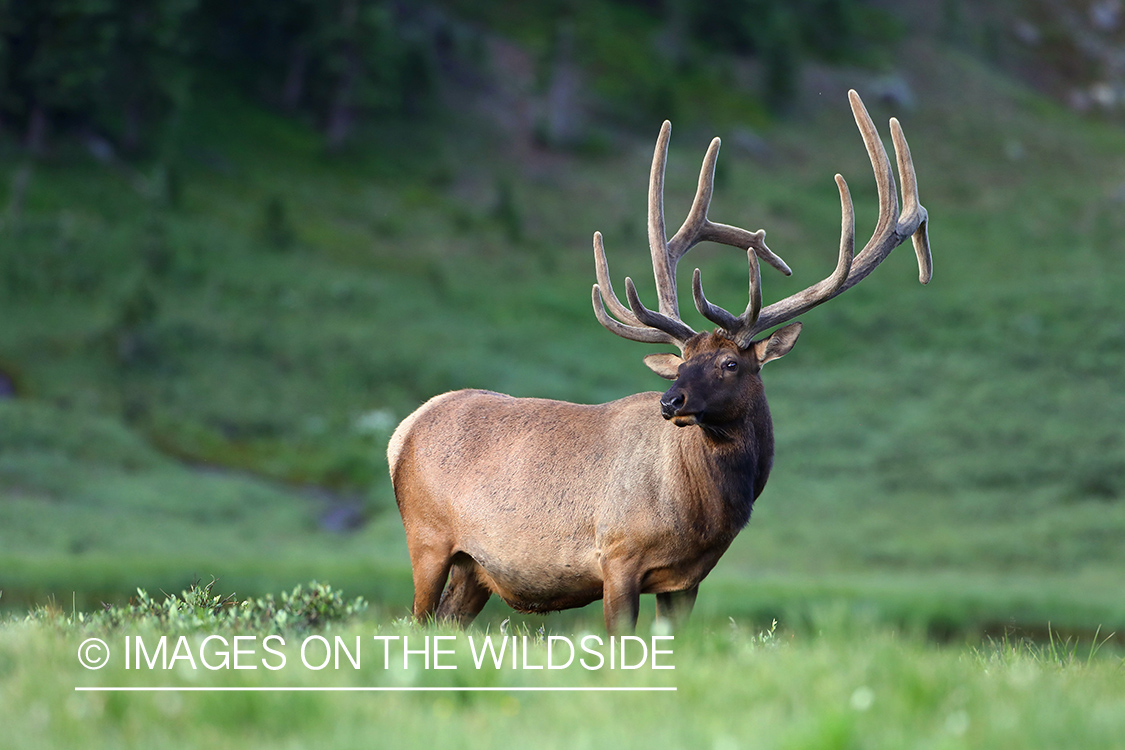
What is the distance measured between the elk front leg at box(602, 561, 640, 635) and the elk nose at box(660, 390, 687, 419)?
3.49 ft

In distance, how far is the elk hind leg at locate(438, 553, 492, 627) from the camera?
8930 mm

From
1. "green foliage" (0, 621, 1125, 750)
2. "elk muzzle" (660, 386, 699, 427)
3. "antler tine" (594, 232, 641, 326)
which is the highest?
"antler tine" (594, 232, 641, 326)

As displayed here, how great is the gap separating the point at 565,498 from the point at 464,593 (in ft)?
4.30

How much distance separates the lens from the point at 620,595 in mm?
7688

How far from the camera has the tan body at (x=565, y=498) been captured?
7793 millimetres

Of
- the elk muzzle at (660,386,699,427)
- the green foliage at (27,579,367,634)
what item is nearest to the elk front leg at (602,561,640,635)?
the elk muzzle at (660,386,699,427)

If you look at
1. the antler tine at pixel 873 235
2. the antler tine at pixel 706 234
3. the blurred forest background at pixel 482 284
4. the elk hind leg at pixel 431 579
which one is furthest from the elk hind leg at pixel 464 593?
the blurred forest background at pixel 482 284

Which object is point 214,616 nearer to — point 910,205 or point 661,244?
point 661,244

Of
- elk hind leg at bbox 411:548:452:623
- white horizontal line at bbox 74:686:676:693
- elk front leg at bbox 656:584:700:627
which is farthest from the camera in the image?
elk hind leg at bbox 411:548:452:623

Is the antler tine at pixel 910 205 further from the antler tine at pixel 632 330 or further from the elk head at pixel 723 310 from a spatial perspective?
the antler tine at pixel 632 330

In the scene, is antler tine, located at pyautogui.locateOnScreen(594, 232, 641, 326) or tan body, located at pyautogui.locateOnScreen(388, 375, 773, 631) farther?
antler tine, located at pyautogui.locateOnScreen(594, 232, 641, 326)

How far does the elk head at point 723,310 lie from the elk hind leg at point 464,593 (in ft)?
6.55

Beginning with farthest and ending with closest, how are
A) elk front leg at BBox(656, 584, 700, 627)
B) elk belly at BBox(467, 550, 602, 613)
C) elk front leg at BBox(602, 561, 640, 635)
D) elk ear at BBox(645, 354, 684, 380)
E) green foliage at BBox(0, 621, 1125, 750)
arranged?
elk ear at BBox(645, 354, 684, 380) → elk belly at BBox(467, 550, 602, 613) → elk front leg at BBox(656, 584, 700, 627) → elk front leg at BBox(602, 561, 640, 635) → green foliage at BBox(0, 621, 1125, 750)

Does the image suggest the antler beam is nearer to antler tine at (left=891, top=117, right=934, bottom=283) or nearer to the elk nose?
antler tine at (left=891, top=117, right=934, bottom=283)
